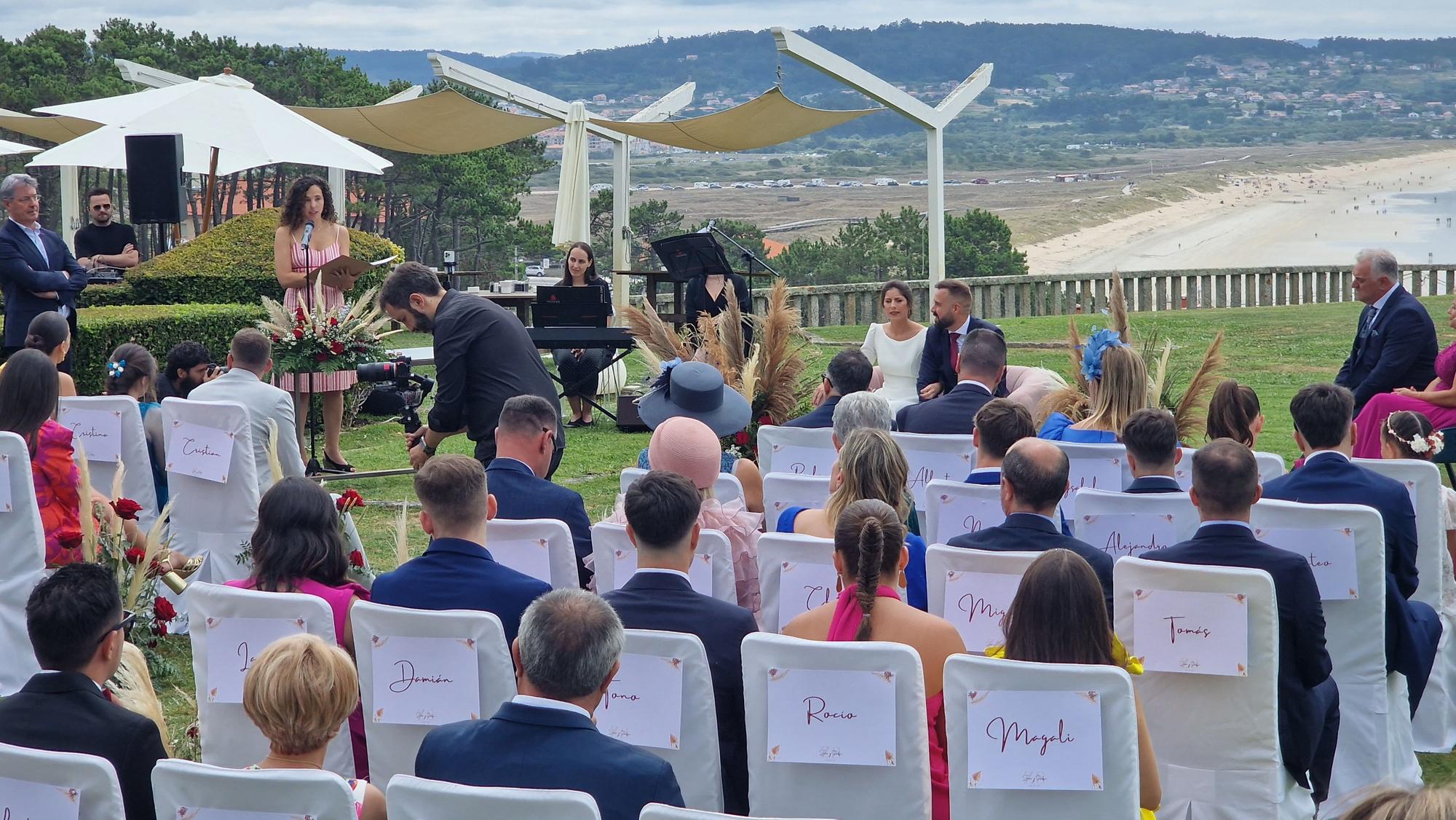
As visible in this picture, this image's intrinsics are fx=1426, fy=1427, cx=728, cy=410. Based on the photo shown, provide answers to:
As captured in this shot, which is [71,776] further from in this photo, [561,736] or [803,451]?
[803,451]

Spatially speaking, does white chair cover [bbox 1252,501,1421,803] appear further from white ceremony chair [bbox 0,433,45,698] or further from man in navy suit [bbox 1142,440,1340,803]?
white ceremony chair [bbox 0,433,45,698]

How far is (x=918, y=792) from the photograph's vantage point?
3195mm

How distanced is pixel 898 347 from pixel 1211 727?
5.57 metres

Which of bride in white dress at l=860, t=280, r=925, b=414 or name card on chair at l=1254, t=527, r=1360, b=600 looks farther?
bride in white dress at l=860, t=280, r=925, b=414

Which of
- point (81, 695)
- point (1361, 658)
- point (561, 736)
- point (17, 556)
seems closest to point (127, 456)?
point (17, 556)

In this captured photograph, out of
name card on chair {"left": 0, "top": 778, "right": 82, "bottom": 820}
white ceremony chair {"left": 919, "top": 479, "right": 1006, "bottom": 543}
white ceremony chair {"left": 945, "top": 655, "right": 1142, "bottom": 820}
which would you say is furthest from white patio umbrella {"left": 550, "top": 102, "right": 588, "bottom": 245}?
name card on chair {"left": 0, "top": 778, "right": 82, "bottom": 820}

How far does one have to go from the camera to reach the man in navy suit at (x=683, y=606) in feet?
11.6

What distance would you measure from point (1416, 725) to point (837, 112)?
11.9 meters

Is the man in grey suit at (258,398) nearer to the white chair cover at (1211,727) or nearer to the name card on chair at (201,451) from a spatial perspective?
the name card on chair at (201,451)

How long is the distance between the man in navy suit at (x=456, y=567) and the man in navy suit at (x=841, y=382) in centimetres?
292

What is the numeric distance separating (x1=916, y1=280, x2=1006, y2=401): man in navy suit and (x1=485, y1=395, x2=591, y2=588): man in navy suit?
3819 mm

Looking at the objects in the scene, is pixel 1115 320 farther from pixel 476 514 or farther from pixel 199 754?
pixel 199 754

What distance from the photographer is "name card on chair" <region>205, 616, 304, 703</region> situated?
3.65m

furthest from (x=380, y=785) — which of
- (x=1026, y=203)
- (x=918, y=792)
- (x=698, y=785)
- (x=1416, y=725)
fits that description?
(x=1026, y=203)
